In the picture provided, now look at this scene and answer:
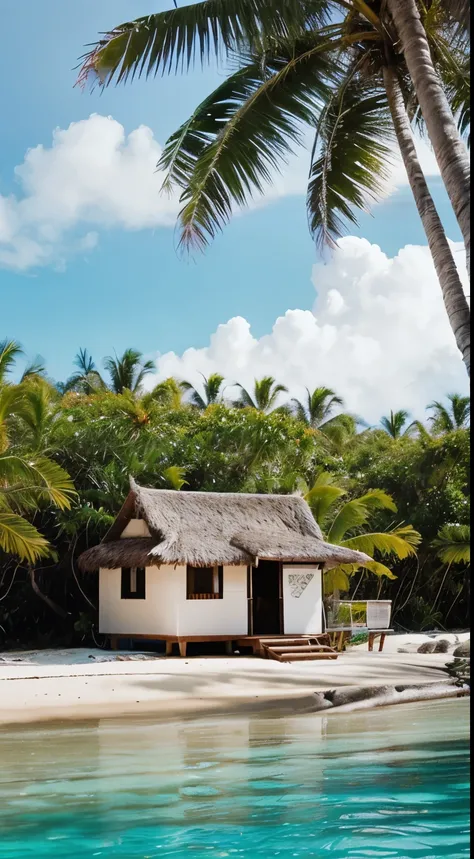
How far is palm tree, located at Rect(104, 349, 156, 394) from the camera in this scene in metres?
32.2

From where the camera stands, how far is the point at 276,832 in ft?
18.3

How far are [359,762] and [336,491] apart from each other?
11.3 meters

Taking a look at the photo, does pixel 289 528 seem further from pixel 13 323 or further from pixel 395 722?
pixel 13 323

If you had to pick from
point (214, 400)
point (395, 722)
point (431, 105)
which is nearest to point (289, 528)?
point (395, 722)

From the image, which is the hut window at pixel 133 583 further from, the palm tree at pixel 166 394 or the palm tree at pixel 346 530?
the palm tree at pixel 166 394

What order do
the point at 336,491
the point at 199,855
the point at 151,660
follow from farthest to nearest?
1. the point at 336,491
2. the point at 151,660
3. the point at 199,855

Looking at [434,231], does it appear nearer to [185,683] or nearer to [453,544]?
[185,683]

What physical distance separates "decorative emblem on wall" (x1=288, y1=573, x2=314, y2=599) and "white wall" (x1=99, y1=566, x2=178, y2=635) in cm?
221

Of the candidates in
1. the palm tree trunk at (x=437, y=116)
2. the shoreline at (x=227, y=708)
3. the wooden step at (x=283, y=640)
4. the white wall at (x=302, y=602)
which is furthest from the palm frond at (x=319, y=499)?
the palm tree trunk at (x=437, y=116)

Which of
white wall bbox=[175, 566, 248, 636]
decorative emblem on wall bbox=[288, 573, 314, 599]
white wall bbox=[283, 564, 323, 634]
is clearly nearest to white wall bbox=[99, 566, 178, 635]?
white wall bbox=[175, 566, 248, 636]

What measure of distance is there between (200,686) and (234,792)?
5865 millimetres

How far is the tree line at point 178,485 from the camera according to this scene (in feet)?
57.0

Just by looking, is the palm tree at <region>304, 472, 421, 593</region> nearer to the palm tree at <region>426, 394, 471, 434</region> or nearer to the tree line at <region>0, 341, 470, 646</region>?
the tree line at <region>0, 341, 470, 646</region>

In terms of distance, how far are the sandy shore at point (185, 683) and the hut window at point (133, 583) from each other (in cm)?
130
